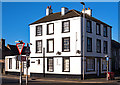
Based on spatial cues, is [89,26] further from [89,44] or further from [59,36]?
[59,36]

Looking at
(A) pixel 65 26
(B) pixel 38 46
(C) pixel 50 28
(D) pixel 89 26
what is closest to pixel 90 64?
(D) pixel 89 26

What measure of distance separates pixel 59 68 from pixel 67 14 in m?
8.48

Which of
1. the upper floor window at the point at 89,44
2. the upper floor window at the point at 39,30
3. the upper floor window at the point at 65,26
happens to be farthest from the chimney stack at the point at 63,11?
the upper floor window at the point at 89,44

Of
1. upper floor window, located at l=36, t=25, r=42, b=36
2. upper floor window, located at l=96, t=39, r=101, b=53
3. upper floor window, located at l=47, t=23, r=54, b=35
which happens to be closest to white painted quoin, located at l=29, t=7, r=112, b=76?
upper floor window, located at l=47, t=23, r=54, b=35

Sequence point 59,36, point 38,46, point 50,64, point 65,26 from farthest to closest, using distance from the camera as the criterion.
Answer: point 38,46, point 50,64, point 59,36, point 65,26

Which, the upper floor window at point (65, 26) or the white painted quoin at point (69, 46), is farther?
the upper floor window at point (65, 26)

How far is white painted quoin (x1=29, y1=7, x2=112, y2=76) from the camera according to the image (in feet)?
94.2

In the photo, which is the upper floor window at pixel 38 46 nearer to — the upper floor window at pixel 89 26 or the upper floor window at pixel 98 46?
the upper floor window at pixel 89 26

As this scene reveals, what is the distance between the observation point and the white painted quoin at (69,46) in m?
28.7

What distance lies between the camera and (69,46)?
2944cm

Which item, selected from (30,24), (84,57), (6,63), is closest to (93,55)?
(84,57)

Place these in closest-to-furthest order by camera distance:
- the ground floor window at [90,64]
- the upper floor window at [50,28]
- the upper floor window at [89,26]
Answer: the ground floor window at [90,64] → the upper floor window at [89,26] → the upper floor window at [50,28]

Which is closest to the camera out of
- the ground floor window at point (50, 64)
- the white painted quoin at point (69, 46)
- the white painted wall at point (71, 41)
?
the white painted wall at point (71, 41)

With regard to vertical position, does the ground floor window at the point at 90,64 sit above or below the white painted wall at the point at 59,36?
below
